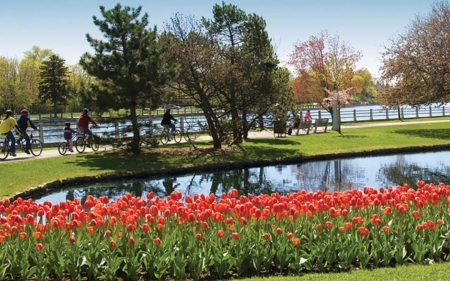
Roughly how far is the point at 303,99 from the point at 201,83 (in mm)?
27140

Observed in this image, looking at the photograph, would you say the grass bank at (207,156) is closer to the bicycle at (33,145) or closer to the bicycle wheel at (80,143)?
the bicycle wheel at (80,143)

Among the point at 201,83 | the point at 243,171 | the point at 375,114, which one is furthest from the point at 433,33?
the point at 243,171

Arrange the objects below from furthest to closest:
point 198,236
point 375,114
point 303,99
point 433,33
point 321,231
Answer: point 303,99 → point 375,114 → point 433,33 → point 321,231 → point 198,236

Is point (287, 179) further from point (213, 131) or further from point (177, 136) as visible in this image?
point (177, 136)

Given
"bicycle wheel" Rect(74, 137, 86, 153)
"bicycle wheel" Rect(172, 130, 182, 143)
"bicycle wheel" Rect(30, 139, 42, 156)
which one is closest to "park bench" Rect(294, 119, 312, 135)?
"bicycle wheel" Rect(172, 130, 182, 143)

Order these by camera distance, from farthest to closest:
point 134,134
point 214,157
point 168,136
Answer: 1. point 168,136
2. point 134,134
3. point 214,157

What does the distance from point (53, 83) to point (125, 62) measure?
169 ft

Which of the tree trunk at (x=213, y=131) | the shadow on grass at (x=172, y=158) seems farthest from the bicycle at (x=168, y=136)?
the shadow on grass at (x=172, y=158)

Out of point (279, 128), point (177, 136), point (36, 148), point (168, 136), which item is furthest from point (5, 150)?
point (279, 128)

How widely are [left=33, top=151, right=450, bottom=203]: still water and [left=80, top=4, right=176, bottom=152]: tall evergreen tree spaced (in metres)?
4.07

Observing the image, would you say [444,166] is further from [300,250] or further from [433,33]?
[433,33]

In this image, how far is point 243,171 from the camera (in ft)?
55.1

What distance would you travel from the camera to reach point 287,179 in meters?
14.7

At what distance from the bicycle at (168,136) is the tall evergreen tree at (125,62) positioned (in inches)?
135
